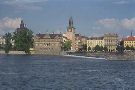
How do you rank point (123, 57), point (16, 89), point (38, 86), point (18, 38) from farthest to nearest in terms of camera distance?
1. point (18, 38)
2. point (123, 57)
3. point (38, 86)
4. point (16, 89)

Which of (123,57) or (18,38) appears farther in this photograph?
(18,38)

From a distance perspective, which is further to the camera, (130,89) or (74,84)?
(74,84)

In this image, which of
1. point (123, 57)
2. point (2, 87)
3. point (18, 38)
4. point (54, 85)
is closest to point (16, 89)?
point (2, 87)

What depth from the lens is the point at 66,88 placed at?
4053 cm

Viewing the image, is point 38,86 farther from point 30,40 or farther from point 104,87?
point 30,40

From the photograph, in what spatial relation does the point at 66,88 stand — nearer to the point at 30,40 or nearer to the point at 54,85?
the point at 54,85

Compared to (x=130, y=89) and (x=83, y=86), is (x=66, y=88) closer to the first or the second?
(x=83, y=86)

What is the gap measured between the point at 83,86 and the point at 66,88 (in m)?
2.47

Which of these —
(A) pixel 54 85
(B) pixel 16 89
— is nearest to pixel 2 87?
(B) pixel 16 89

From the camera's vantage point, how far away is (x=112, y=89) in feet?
132

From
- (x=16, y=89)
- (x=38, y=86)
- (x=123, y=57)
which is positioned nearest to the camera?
(x=16, y=89)

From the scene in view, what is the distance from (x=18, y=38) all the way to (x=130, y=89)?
148790 millimetres

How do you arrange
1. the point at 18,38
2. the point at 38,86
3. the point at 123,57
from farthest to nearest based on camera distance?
the point at 18,38, the point at 123,57, the point at 38,86

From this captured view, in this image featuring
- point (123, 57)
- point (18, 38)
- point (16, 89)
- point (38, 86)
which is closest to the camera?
point (16, 89)
